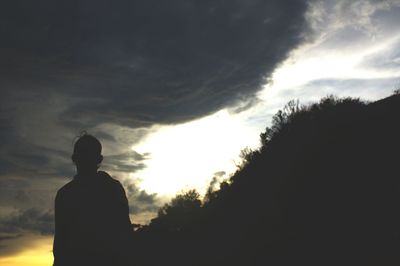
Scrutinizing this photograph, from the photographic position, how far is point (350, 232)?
64.2 ft

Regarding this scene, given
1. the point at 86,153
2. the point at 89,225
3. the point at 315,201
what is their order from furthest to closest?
the point at 315,201 → the point at 86,153 → the point at 89,225

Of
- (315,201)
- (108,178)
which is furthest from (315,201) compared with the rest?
(108,178)

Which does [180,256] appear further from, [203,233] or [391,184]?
[391,184]

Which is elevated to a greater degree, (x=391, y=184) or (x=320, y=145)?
(x=320, y=145)

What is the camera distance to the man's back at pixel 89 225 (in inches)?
166

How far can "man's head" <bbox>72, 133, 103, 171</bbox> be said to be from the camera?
14.5 ft

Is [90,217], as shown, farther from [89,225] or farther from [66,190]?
[66,190]

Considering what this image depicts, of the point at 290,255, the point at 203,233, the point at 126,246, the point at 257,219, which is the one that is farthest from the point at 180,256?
the point at 126,246

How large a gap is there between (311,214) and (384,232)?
5.17 metres

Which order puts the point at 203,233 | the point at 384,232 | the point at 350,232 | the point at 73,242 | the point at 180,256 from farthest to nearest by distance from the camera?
the point at 203,233 → the point at 180,256 → the point at 350,232 → the point at 384,232 → the point at 73,242

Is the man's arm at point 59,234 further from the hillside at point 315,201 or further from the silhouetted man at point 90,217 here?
the hillside at point 315,201

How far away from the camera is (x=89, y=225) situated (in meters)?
4.30

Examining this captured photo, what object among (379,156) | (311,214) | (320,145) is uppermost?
(320,145)

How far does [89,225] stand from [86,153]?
745 millimetres
